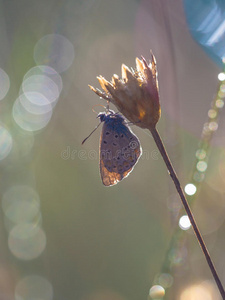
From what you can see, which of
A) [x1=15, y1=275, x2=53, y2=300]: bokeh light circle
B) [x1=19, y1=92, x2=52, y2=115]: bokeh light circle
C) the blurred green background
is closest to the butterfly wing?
the blurred green background

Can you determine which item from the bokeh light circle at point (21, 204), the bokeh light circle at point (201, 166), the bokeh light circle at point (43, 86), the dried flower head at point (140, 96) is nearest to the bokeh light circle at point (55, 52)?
the bokeh light circle at point (43, 86)

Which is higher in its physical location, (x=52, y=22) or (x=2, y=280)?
(x=52, y=22)

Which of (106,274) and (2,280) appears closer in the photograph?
(2,280)

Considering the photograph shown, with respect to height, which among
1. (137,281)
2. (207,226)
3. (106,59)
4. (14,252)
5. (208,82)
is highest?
(106,59)

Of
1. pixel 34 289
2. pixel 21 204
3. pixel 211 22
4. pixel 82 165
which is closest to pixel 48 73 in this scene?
pixel 82 165

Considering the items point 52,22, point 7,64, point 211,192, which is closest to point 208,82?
point 211,192

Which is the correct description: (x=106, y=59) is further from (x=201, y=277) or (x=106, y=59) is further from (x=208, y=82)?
(x=201, y=277)
